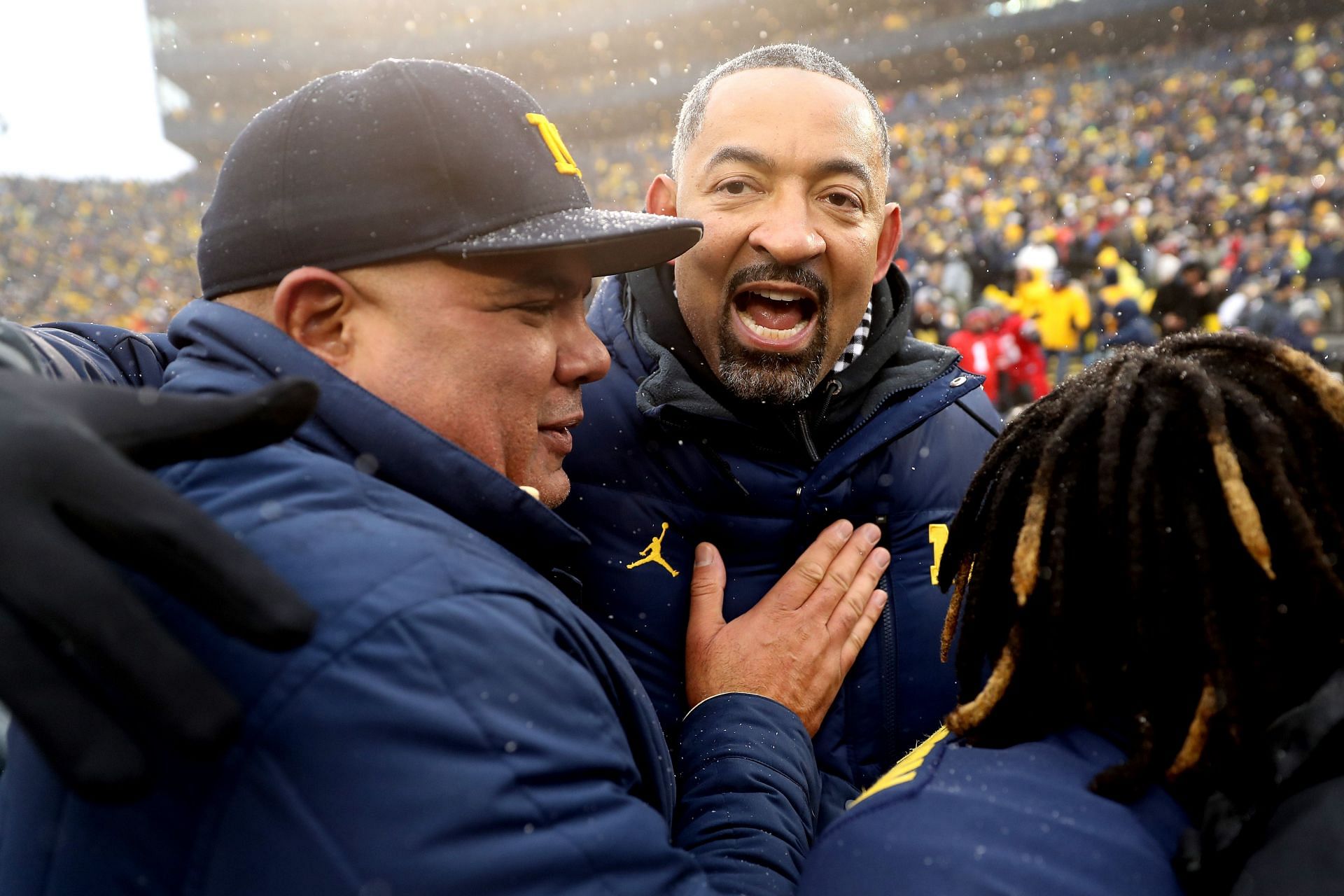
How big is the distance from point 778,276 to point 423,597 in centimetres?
150

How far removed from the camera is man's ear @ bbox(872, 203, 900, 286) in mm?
2670

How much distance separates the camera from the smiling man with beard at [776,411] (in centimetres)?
217

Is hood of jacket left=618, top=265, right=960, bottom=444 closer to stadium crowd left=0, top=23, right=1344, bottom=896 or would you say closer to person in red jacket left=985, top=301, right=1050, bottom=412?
stadium crowd left=0, top=23, right=1344, bottom=896

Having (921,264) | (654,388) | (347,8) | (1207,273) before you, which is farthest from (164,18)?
(654,388)

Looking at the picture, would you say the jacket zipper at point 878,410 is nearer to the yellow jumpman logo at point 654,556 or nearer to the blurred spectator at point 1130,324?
the yellow jumpman logo at point 654,556

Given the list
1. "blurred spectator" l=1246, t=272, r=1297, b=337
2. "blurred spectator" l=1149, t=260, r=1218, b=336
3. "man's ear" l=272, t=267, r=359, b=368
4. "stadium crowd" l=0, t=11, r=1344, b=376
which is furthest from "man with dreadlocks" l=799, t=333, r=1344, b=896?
"blurred spectator" l=1246, t=272, r=1297, b=337

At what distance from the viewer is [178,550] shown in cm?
87

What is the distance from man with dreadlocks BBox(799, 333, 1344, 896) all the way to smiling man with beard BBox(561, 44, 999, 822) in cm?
89

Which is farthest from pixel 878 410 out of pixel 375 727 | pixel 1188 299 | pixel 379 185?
pixel 1188 299

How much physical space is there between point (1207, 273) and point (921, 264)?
544 cm

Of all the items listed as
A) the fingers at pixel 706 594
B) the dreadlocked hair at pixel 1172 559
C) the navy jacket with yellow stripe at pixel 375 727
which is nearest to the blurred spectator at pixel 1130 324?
the fingers at pixel 706 594

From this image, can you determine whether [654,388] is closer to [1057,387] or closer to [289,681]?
[1057,387]

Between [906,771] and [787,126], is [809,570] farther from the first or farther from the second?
[787,126]

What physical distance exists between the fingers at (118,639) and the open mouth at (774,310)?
1699 millimetres
